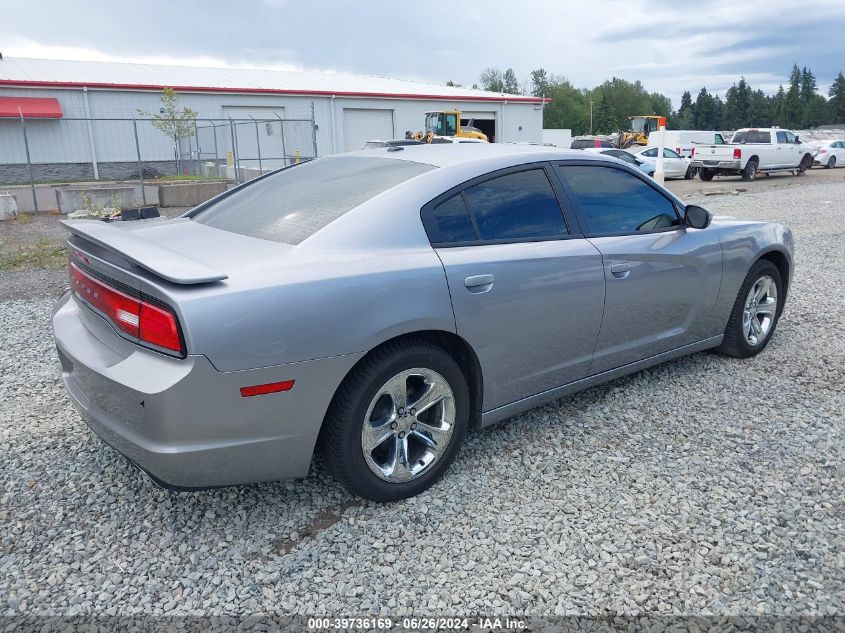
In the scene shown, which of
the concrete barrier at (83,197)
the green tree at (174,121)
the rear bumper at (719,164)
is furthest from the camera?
the rear bumper at (719,164)

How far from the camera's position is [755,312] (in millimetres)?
4852

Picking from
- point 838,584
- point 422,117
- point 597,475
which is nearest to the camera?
point 838,584

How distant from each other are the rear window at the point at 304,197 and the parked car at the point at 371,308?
0.06ft

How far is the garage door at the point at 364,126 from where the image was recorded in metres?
31.2

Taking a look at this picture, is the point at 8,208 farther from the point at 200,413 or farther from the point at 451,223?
the point at 200,413

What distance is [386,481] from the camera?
296 cm

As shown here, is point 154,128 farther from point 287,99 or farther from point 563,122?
point 563,122

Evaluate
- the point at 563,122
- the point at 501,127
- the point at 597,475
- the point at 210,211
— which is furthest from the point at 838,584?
the point at 563,122

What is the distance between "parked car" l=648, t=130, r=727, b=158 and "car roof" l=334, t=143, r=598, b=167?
66.0 ft

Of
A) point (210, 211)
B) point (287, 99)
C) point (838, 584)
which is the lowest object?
point (838, 584)

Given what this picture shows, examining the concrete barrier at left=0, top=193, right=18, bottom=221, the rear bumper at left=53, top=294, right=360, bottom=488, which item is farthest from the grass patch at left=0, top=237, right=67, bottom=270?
the rear bumper at left=53, top=294, right=360, bottom=488

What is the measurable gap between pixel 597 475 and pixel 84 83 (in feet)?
89.1

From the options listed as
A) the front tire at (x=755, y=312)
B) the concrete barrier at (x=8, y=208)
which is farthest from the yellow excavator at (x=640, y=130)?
the front tire at (x=755, y=312)

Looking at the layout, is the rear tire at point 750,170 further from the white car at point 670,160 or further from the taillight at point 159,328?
the taillight at point 159,328
